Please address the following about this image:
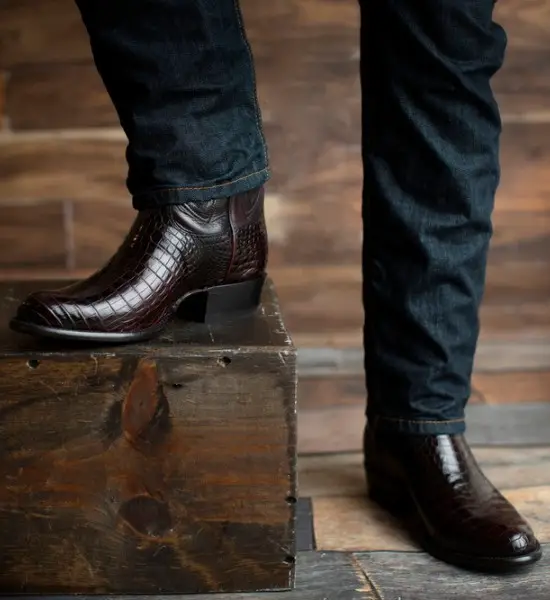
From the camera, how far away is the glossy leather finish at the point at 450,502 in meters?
0.89

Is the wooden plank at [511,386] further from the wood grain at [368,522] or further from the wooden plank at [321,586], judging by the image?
the wooden plank at [321,586]

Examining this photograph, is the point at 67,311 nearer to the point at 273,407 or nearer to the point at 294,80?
the point at 273,407

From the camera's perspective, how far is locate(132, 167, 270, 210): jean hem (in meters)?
0.84

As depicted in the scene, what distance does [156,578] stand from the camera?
87cm

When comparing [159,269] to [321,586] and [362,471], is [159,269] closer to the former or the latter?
[321,586]

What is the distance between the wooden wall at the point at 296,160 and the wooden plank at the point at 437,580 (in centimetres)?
47

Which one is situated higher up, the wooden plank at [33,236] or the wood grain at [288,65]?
the wood grain at [288,65]

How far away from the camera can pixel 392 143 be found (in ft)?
3.04

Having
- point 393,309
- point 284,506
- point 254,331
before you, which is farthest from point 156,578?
point 393,309

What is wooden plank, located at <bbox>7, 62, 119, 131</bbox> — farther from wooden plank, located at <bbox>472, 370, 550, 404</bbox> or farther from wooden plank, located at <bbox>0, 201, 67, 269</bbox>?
wooden plank, located at <bbox>472, 370, 550, 404</bbox>

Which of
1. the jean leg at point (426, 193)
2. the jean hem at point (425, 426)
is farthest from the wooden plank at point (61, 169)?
the jean hem at point (425, 426)

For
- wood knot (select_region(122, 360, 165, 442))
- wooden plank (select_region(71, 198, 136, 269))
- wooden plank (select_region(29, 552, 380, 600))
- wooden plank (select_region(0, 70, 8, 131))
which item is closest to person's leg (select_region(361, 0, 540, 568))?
wooden plank (select_region(29, 552, 380, 600))

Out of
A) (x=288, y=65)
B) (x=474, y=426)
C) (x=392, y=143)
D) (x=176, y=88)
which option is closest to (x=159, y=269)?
(x=176, y=88)

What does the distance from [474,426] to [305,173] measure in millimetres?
489
